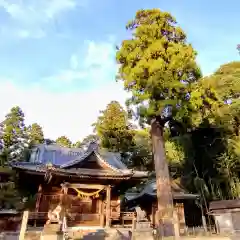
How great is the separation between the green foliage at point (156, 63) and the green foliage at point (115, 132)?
21.8 meters

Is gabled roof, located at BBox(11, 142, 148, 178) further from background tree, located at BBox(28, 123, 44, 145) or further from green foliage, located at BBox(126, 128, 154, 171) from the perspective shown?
background tree, located at BBox(28, 123, 44, 145)

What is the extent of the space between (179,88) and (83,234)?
9830 millimetres

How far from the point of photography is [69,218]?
15.3 metres

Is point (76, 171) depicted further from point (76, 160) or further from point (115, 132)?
point (115, 132)

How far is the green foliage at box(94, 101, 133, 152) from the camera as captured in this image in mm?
36500

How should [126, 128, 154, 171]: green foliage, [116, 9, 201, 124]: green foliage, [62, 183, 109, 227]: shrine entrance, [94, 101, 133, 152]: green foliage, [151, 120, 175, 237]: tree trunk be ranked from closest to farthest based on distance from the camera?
[151, 120, 175, 237]: tree trunk, [116, 9, 201, 124]: green foliage, [62, 183, 109, 227]: shrine entrance, [126, 128, 154, 171]: green foliage, [94, 101, 133, 152]: green foliage

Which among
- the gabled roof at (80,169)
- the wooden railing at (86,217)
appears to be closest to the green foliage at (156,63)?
the gabled roof at (80,169)

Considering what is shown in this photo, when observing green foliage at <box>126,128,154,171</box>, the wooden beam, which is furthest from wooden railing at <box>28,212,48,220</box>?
green foliage at <box>126,128,154,171</box>

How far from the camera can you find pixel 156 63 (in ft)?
45.2

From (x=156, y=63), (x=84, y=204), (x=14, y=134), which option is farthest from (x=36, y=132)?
(x=156, y=63)

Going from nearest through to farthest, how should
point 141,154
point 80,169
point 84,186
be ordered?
point 84,186 < point 80,169 < point 141,154

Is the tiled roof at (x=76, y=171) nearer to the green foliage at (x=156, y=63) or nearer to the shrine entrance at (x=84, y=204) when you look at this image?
the shrine entrance at (x=84, y=204)

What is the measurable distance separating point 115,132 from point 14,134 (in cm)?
1433

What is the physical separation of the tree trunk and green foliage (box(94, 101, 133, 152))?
71.9 ft
